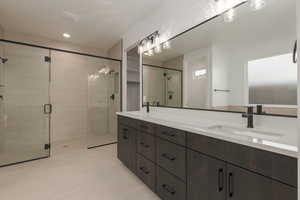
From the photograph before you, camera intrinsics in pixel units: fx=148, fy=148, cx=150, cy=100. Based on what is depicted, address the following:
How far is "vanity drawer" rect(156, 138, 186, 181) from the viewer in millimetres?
1282

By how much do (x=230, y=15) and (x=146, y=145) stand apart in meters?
1.67

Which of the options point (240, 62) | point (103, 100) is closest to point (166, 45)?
point (240, 62)

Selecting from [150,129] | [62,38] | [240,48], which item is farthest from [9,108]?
[240,48]

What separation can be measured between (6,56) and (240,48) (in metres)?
3.81

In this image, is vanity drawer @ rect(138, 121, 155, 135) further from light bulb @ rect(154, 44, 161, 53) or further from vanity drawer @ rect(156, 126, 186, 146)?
light bulb @ rect(154, 44, 161, 53)

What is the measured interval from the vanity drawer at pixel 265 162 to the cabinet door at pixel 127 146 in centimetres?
137

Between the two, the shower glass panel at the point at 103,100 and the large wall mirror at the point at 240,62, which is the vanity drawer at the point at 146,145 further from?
the shower glass panel at the point at 103,100

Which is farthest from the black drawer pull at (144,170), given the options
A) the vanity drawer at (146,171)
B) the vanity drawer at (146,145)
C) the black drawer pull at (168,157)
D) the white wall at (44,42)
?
the white wall at (44,42)

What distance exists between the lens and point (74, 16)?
2.62 m

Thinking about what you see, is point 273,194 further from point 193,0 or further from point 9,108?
point 9,108

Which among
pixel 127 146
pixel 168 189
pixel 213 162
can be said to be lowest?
pixel 168 189

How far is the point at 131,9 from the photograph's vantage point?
2.46 m

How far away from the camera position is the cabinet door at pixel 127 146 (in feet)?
6.79

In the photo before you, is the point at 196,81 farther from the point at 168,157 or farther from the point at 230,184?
the point at 230,184
